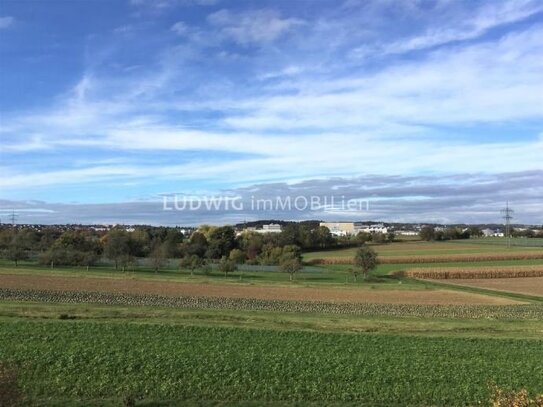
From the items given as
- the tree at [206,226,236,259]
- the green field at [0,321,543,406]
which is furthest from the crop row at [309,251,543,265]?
the green field at [0,321,543,406]

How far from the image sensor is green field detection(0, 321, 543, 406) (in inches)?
580

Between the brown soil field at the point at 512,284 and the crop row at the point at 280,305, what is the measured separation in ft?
66.7

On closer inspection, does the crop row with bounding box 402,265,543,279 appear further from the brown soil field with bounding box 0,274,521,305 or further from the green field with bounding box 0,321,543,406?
the green field with bounding box 0,321,543,406

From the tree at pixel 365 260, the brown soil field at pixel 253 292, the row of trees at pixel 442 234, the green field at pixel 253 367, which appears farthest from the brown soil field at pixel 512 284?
the row of trees at pixel 442 234

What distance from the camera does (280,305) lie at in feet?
152

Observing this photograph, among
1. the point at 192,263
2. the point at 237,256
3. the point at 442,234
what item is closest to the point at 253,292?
the point at 192,263

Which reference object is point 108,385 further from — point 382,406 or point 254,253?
point 254,253

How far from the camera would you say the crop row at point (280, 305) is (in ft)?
139

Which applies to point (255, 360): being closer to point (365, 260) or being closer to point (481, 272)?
point (365, 260)

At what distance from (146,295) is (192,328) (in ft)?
87.9

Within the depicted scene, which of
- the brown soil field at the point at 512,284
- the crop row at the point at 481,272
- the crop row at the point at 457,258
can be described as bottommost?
the brown soil field at the point at 512,284

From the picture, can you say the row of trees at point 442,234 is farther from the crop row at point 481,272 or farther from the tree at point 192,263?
the tree at point 192,263

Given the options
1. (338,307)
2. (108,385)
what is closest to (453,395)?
(108,385)

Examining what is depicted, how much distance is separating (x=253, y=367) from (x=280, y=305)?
97.1 feet
